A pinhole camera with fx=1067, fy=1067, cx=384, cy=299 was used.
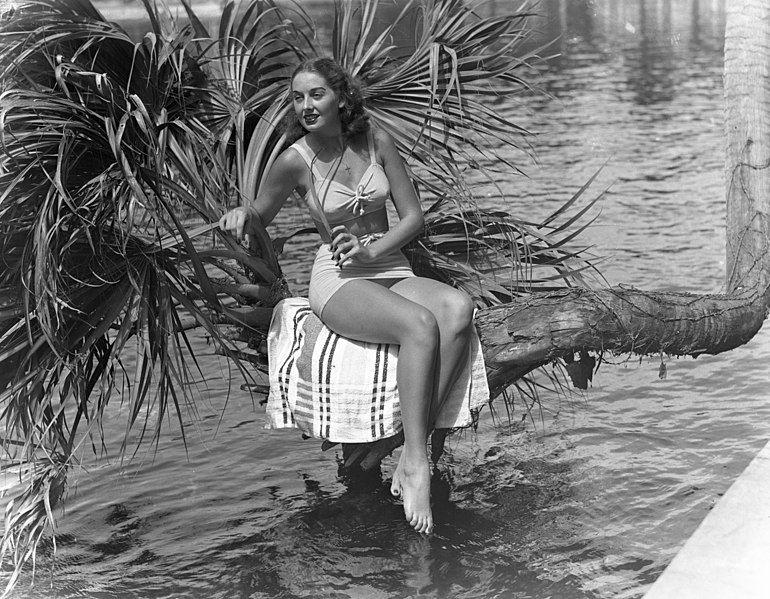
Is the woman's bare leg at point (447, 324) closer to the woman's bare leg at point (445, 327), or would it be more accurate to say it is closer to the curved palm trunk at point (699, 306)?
the woman's bare leg at point (445, 327)

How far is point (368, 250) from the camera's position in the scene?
4.54m

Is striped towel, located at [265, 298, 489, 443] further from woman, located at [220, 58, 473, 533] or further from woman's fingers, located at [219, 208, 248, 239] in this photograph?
woman's fingers, located at [219, 208, 248, 239]

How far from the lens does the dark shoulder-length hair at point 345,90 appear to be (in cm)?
463

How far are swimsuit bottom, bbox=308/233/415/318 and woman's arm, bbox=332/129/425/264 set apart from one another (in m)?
0.07

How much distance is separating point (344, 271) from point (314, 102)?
29.3 inches

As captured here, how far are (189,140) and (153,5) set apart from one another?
605 mm

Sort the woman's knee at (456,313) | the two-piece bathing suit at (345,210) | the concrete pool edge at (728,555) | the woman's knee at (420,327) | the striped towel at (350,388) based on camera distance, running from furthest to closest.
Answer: the two-piece bathing suit at (345,210) → the striped towel at (350,388) → the woman's knee at (456,313) → the woman's knee at (420,327) → the concrete pool edge at (728,555)

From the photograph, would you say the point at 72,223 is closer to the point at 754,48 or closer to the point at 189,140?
the point at 189,140

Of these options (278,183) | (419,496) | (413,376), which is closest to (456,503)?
(419,496)

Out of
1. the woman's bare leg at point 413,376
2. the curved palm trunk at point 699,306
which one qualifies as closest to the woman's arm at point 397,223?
the woman's bare leg at point 413,376

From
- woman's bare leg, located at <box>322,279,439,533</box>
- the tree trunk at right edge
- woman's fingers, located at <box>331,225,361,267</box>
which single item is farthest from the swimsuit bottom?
the tree trunk at right edge

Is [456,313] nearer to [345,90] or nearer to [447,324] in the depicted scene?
[447,324]

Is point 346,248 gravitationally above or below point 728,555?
above

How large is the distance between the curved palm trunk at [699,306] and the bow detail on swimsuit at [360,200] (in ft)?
2.35
